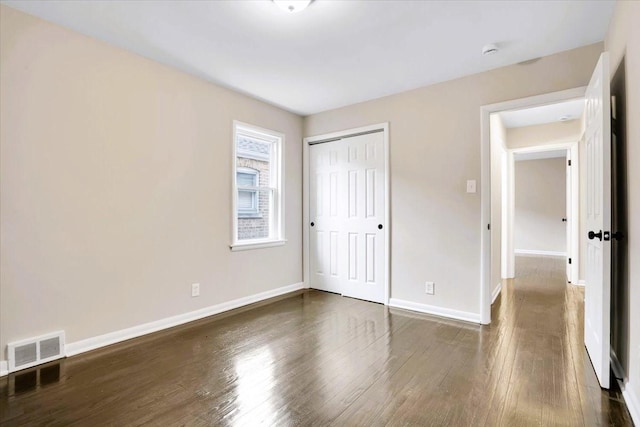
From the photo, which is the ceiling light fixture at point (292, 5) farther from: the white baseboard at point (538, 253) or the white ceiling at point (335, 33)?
the white baseboard at point (538, 253)

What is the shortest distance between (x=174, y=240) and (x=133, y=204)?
51cm

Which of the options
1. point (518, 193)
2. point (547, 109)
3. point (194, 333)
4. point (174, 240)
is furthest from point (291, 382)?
point (518, 193)

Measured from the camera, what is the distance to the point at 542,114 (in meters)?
4.53

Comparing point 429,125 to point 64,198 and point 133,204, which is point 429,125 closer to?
point 133,204

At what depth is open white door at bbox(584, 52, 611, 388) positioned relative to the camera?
192 centimetres

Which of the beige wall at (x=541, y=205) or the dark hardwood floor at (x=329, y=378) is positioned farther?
the beige wall at (x=541, y=205)

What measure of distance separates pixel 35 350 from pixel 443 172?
149 inches

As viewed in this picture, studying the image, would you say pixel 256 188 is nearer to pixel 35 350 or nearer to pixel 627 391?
pixel 35 350

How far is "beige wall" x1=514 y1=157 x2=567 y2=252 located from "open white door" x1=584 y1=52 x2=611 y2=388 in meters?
6.65

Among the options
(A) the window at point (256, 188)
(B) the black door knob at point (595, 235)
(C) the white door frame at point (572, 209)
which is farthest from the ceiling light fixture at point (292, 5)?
(C) the white door frame at point (572, 209)

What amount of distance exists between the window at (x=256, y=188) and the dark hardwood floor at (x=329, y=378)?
114cm

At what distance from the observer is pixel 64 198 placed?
7.93 feet

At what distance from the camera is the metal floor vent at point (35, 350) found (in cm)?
218

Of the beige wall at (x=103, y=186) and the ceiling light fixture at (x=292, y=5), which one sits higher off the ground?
the ceiling light fixture at (x=292, y=5)
